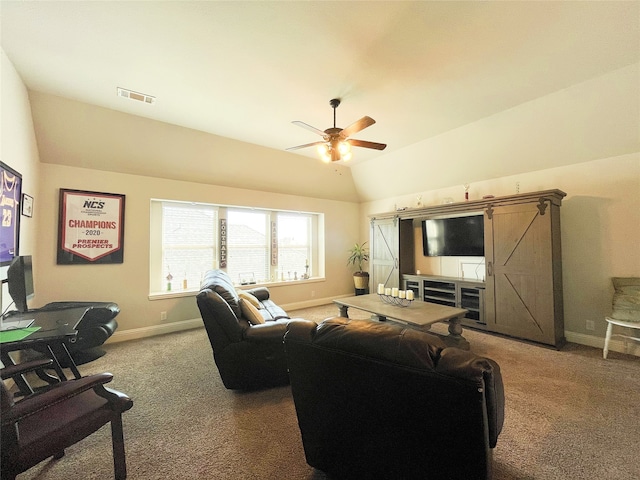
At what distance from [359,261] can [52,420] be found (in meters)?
5.90

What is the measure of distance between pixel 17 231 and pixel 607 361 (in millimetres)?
6676

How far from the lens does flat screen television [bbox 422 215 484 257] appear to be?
444 centimetres

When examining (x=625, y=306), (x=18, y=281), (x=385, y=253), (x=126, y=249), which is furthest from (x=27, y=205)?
(x=625, y=306)

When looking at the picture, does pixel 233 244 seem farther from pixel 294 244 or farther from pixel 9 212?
pixel 9 212

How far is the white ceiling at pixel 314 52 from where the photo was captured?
200cm

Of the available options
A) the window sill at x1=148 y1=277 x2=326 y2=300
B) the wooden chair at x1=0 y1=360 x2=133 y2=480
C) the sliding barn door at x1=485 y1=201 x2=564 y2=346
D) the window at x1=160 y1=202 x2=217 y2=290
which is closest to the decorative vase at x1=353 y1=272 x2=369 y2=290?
the window sill at x1=148 y1=277 x2=326 y2=300

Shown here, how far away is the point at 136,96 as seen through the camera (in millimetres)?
3121

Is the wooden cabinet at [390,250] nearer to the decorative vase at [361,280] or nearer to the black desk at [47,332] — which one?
the decorative vase at [361,280]

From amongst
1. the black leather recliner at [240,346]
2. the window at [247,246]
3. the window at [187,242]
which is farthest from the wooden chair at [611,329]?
the window at [187,242]

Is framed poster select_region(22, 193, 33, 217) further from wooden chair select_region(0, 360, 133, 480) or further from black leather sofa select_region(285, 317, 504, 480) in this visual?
black leather sofa select_region(285, 317, 504, 480)

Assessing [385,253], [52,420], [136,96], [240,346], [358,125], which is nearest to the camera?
[52,420]

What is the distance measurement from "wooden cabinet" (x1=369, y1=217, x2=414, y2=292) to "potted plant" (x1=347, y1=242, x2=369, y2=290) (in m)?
0.34

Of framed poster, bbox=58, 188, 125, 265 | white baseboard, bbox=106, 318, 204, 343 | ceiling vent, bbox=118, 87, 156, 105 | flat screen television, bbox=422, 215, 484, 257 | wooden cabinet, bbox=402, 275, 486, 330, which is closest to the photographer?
ceiling vent, bbox=118, 87, 156, 105

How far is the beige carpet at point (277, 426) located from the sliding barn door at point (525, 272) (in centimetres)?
52
